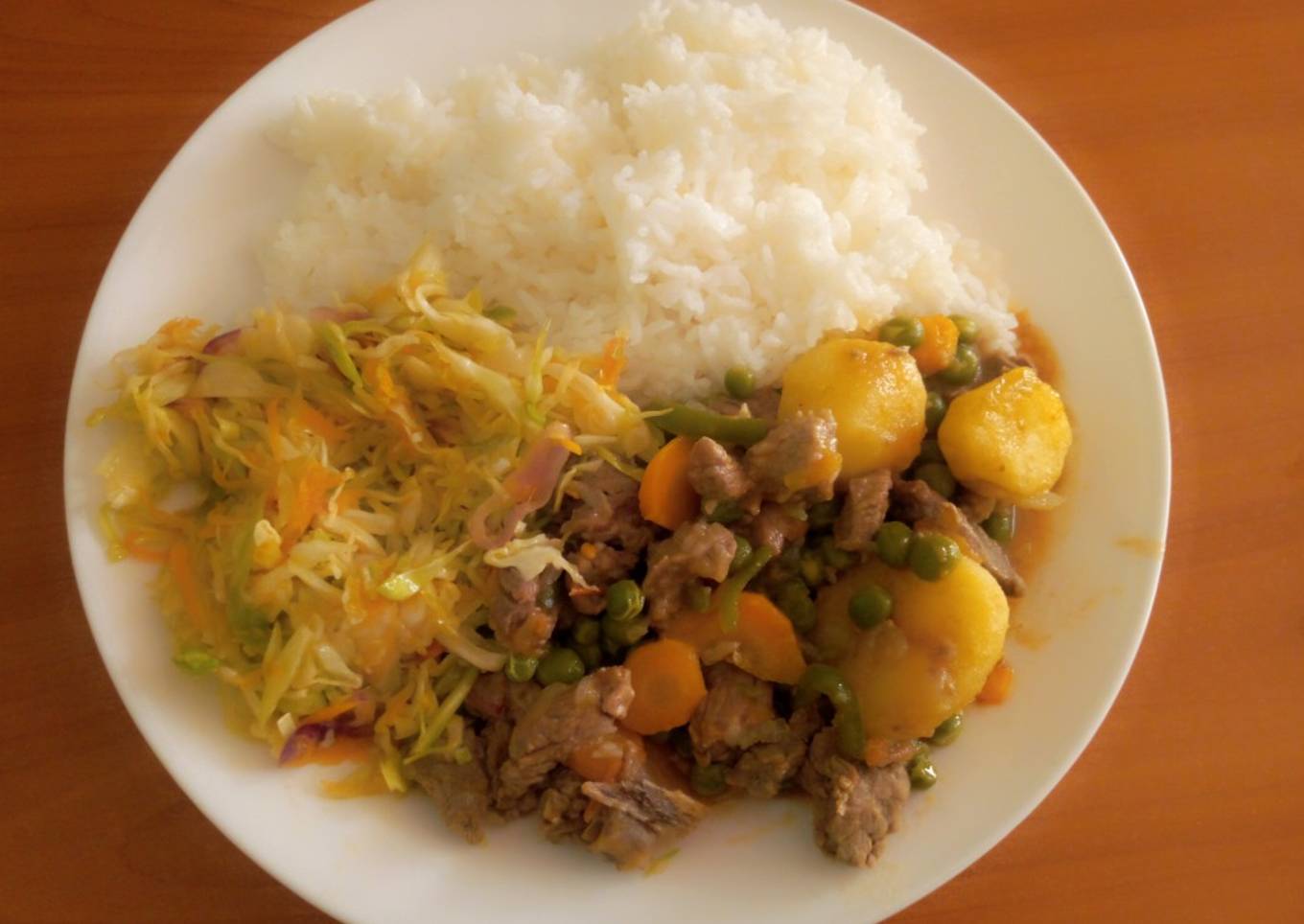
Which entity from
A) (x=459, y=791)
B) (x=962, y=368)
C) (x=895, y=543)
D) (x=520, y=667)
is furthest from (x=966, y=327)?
(x=459, y=791)

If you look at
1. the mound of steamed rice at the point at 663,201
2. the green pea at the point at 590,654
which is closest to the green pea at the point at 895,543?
the mound of steamed rice at the point at 663,201

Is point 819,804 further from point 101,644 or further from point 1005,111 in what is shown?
point 1005,111

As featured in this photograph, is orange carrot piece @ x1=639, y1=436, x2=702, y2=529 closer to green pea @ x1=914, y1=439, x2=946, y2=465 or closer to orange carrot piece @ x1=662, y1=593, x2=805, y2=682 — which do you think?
orange carrot piece @ x1=662, y1=593, x2=805, y2=682

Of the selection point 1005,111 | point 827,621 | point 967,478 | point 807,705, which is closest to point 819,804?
point 807,705

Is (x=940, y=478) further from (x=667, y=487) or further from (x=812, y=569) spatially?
(x=667, y=487)

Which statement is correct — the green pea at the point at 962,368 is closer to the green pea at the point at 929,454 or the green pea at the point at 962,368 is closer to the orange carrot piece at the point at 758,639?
the green pea at the point at 929,454

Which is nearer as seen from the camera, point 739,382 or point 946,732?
point 946,732

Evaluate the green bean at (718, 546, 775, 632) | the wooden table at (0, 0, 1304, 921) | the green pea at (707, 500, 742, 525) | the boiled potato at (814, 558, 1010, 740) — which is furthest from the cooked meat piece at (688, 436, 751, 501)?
the wooden table at (0, 0, 1304, 921)

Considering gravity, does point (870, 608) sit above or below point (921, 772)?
above
